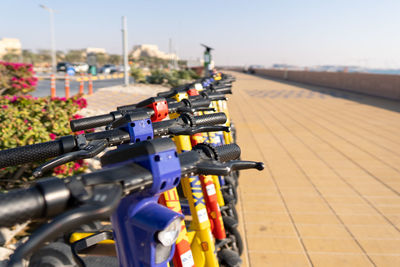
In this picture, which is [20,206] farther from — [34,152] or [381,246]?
[381,246]

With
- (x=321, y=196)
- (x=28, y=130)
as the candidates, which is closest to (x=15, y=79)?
(x=28, y=130)

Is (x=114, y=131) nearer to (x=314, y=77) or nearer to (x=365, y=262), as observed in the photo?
(x=365, y=262)

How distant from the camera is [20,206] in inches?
26.0

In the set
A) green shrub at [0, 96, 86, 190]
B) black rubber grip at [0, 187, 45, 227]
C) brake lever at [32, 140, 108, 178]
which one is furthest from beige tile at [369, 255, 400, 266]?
green shrub at [0, 96, 86, 190]

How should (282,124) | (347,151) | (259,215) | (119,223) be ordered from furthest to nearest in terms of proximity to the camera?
1. (282,124)
2. (347,151)
3. (259,215)
4. (119,223)

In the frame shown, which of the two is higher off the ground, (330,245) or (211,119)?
(211,119)

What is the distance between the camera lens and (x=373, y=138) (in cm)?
732

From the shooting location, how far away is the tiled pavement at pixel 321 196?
3.01 m

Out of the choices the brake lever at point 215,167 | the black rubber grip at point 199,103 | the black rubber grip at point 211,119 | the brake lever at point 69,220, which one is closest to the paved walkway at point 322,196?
the black rubber grip at point 199,103

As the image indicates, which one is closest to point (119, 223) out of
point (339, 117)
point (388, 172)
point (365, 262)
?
point (365, 262)

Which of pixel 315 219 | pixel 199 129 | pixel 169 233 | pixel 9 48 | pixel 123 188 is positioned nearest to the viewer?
pixel 123 188

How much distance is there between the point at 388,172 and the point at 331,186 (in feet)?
4.11

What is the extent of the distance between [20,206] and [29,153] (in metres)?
0.60

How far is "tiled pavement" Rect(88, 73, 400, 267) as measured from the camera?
3.01m
